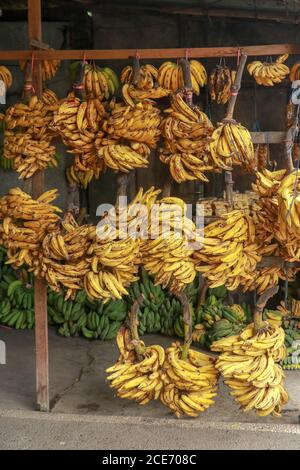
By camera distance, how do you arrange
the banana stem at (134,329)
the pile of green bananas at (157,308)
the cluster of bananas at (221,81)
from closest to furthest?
the banana stem at (134,329), the cluster of bananas at (221,81), the pile of green bananas at (157,308)

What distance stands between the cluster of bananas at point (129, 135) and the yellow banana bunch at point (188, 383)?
1326 mm

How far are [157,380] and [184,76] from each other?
2007mm

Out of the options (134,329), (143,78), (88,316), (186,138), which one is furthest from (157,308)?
(143,78)

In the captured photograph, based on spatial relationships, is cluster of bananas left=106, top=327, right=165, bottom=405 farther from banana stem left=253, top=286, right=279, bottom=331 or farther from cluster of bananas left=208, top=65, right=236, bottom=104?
cluster of bananas left=208, top=65, right=236, bottom=104

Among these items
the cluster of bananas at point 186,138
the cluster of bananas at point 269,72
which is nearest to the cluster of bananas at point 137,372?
the cluster of bananas at point 186,138

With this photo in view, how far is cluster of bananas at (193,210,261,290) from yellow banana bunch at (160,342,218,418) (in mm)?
617

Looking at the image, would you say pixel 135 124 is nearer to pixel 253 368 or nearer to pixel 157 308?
pixel 253 368

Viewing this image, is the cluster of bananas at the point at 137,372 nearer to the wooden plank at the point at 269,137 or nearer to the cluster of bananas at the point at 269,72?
the wooden plank at the point at 269,137

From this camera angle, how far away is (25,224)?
4082 mm

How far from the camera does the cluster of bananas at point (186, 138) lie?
12.3ft

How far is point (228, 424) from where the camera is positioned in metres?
4.14

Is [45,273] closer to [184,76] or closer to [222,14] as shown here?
[184,76]

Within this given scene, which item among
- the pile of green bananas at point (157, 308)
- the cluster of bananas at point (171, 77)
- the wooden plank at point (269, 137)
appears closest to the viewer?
the cluster of bananas at point (171, 77)
